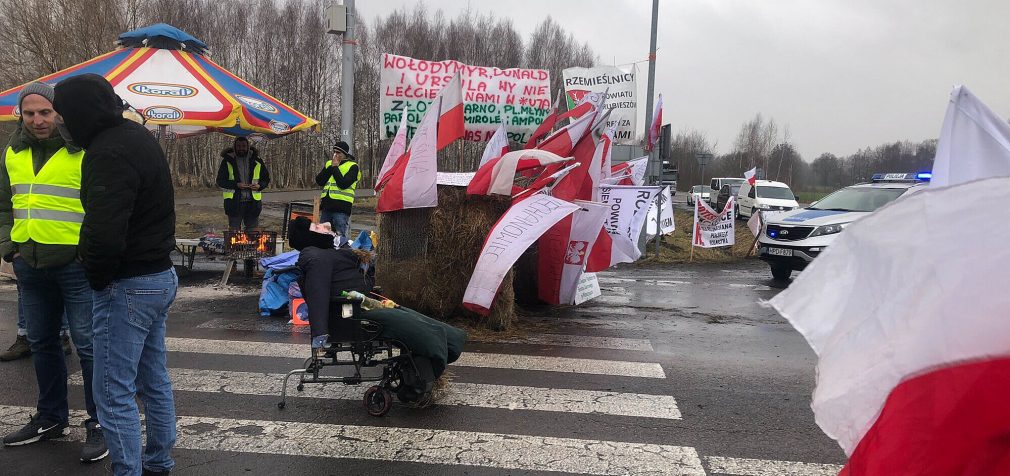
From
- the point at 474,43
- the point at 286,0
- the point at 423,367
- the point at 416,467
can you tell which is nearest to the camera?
the point at 416,467

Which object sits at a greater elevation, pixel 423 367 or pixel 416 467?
pixel 423 367

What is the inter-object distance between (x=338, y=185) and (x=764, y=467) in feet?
24.8

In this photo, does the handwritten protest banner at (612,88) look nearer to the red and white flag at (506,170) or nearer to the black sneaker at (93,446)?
the red and white flag at (506,170)

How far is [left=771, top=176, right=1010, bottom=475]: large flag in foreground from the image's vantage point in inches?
53.9

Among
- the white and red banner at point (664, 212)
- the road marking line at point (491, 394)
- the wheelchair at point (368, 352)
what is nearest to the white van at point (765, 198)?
the white and red banner at point (664, 212)

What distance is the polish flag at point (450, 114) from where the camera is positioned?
8398 millimetres

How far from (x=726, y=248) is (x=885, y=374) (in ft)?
53.1

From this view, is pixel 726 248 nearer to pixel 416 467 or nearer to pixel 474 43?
pixel 416 467

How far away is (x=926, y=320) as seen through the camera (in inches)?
58.8

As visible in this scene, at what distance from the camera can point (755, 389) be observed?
17.9ft

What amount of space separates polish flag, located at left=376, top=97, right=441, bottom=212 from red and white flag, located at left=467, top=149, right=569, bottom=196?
18.8 inches

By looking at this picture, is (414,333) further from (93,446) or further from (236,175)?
(236,175)

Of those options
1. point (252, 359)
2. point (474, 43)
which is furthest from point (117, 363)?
point (474, 43)

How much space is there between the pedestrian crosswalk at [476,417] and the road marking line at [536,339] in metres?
0.31
